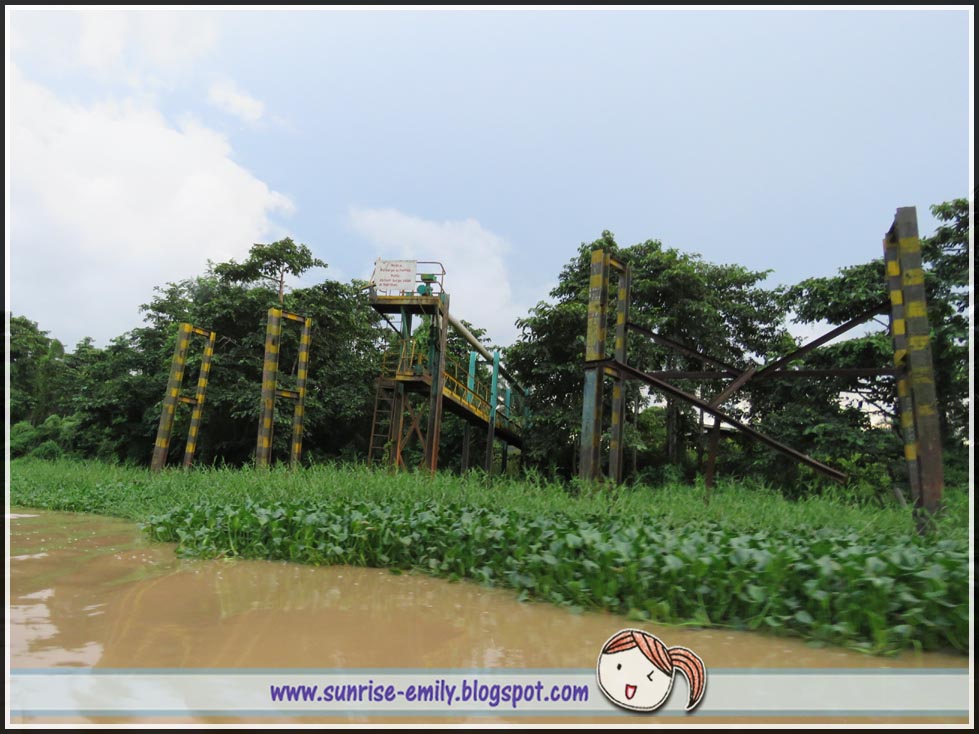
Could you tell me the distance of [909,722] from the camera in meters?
2.37

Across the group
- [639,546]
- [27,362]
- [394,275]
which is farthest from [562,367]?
[27,362]

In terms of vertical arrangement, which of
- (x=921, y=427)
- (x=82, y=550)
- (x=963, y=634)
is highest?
(x=921, y=427)

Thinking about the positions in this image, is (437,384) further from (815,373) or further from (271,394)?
(815,373)

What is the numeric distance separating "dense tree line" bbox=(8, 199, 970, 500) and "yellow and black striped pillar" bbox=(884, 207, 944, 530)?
6.14m

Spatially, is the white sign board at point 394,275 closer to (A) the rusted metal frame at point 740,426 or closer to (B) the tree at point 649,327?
(B) the tree at point 649,327

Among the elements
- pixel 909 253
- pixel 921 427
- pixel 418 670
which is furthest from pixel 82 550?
pixel 909 253

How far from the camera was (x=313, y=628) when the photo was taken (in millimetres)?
3574

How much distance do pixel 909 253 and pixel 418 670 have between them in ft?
19.5

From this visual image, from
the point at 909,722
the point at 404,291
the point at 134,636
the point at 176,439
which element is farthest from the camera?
the point at 176,439

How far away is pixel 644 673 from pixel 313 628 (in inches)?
80.4

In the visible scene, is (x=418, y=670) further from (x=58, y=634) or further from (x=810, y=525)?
(x=810, y=525)

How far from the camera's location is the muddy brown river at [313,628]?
302cm

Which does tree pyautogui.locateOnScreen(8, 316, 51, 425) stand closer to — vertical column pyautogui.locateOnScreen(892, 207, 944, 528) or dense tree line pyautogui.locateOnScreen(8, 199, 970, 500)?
dense tree line pyautogui.locateOnScreen(8, 199, 970, 500)

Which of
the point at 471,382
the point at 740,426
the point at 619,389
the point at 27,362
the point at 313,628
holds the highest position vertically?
the point at 27,362
